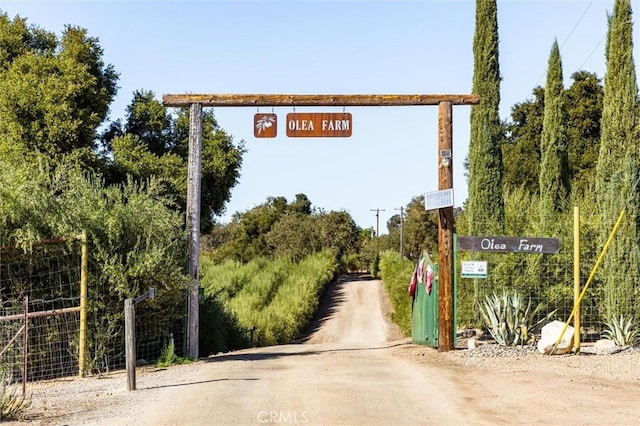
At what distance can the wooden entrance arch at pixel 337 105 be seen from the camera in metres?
17.0

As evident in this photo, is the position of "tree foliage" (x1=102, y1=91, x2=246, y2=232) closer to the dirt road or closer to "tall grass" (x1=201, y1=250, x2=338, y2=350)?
"tall grass" (x1=201, y1=250, x2=338, y2=350)

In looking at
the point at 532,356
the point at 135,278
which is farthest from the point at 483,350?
the point at 135,278

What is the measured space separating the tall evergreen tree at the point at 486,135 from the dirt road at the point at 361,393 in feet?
29.5

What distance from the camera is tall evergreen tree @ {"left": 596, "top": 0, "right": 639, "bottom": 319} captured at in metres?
17.7

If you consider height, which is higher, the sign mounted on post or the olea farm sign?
the olea farm sign

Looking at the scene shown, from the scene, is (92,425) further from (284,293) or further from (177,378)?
(284,293)

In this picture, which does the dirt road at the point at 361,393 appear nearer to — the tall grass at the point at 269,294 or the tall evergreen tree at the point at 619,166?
the tall evergreen tree at the point at 619,166

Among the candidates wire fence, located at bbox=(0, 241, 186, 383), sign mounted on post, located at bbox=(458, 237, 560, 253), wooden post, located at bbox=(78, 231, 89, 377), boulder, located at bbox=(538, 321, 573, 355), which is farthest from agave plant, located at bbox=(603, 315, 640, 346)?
wooden post, located at bbox=(78, 231, 89, 377)

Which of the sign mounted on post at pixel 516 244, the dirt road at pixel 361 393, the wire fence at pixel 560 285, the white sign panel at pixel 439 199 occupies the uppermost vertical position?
the white sign panel at pixel 439 199

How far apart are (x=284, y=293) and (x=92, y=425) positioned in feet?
98.3

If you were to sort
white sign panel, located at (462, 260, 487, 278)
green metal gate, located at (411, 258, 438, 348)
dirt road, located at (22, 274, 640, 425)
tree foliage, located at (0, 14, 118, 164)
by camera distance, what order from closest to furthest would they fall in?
dirt road, located at (22, 274, 640, 425), white sign panel, located at (462, 260, 487, 278), green metal gate, located at (411, 258, 438, 348), tree foliage, located at (0, 14, 118, 164)

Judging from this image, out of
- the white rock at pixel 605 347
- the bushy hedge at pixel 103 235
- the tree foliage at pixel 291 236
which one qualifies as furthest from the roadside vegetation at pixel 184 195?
the tree foliage at pixel 291 236

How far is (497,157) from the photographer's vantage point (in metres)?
25.7

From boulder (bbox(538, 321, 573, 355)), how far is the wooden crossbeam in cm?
500
